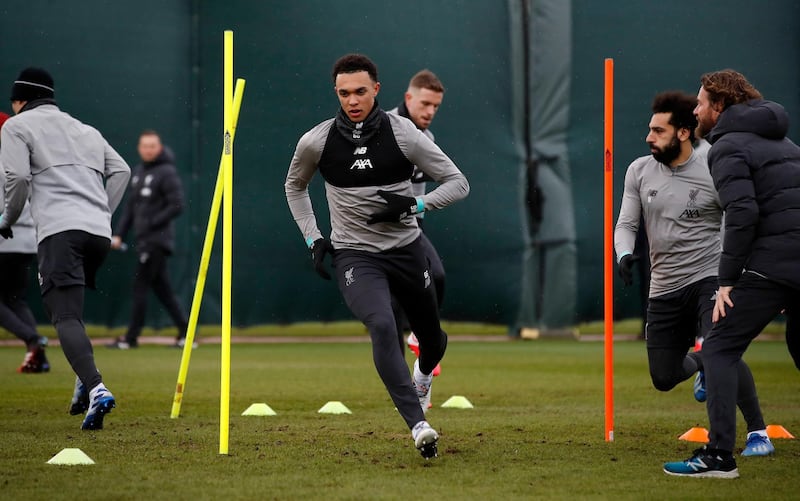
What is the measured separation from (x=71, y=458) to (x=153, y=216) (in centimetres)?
857

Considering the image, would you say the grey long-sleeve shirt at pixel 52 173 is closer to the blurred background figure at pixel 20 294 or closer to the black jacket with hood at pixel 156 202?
the blurred background figure at pixel 20 294

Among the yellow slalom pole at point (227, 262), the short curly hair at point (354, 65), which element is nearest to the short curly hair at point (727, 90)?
the short curly hair at point (354, 65)

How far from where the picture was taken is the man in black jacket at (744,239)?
210 inches

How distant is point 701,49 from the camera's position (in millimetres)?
15555

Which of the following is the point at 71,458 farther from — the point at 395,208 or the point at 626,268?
the point at 626,268

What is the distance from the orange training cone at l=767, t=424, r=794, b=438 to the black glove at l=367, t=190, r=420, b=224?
2554 millimetres

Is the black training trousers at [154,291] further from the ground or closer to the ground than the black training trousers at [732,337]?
closer to the ground

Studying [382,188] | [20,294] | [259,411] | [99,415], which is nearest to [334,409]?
[259,411]

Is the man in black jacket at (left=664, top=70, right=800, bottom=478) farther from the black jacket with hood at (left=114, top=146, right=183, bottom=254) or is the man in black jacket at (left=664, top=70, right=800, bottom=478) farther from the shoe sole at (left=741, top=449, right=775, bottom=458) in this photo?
the black jacket with hood at (left=114, top=146, right=183, bottom=254)

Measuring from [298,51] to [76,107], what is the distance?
2747 millimetres

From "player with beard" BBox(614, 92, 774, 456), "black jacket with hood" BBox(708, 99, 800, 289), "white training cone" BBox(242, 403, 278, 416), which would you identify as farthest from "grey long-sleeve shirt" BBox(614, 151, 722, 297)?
"white training cone" BBox(242, 403, 278, 416)

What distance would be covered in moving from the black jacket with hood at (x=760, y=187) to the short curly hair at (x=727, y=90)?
0.05 meters

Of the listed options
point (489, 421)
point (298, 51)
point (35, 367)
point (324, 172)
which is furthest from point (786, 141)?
point (298, 51)

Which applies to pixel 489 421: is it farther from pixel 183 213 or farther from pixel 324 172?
pixel 183 213
